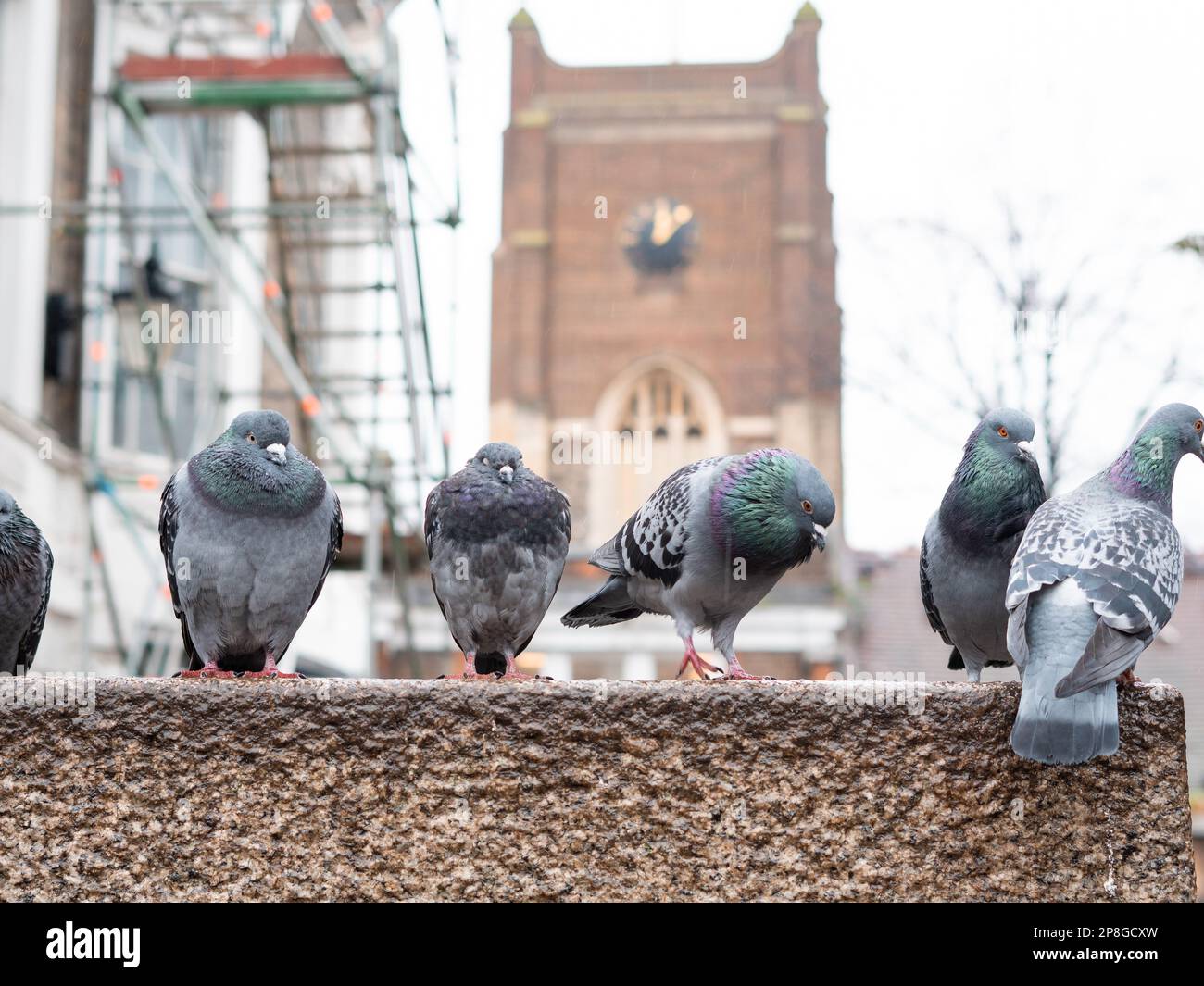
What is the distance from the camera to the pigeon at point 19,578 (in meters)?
4.06

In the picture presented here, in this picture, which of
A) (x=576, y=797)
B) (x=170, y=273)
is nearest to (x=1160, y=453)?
(x=576, y=797)

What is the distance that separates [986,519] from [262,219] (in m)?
11.7

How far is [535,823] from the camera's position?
3346 millimetres

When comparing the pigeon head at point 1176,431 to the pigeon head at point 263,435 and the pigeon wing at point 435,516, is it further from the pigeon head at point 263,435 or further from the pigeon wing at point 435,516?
the pigeon head at point 263,435

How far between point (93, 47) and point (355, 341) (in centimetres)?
673

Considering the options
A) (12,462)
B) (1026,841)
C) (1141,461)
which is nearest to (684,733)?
(1026,841)

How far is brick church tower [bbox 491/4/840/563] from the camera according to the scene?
40.9 meters

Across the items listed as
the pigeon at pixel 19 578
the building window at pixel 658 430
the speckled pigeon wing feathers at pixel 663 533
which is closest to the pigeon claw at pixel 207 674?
the pigeon at pixel 19 578

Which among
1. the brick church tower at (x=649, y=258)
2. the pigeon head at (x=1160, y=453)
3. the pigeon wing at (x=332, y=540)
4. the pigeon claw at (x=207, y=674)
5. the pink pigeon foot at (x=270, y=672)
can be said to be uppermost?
the brick church tower at (x=649, y=258)

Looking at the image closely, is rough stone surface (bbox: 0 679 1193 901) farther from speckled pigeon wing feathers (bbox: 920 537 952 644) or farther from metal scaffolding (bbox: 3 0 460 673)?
metal scaffolding (bbox: 3 0 460 673)

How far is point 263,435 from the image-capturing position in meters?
3.90

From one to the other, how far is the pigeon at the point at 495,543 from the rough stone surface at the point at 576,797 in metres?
0.67

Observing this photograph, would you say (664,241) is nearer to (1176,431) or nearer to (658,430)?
(658,430)
